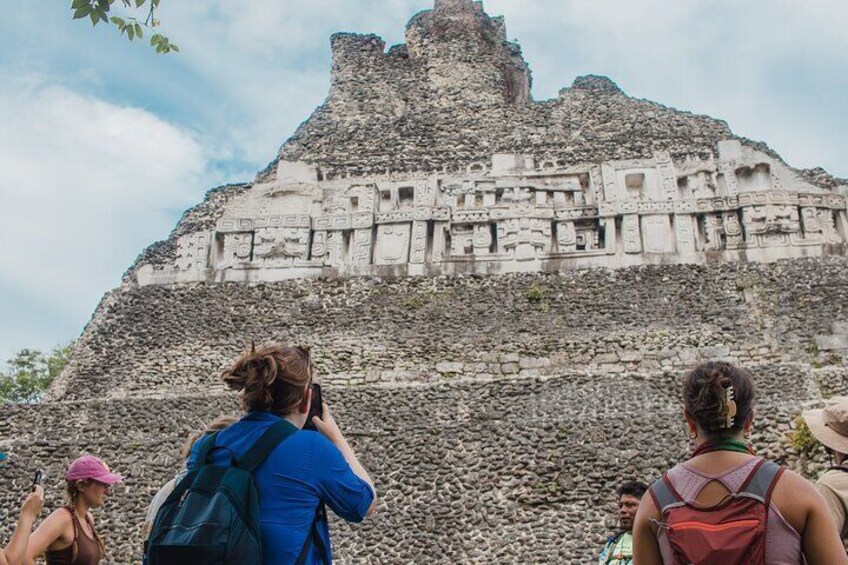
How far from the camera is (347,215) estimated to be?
67.1 ft

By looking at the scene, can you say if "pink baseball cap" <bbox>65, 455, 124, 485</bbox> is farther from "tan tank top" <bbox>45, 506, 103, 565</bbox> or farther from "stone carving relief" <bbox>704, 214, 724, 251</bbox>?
"stone carving relief" <bbox>704, 214, 724, 251</bbox>

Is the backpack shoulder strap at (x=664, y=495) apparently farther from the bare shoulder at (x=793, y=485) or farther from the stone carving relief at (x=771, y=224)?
the stone carving relief at (x=771, y=224)

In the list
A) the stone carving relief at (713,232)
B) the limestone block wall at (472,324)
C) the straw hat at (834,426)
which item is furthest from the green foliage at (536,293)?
the straw hat at (834,426)

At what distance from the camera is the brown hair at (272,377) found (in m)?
3.84

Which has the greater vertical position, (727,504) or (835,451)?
(835,451)

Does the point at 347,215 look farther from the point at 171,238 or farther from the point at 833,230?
the point at 833,230

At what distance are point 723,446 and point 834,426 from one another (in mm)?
927

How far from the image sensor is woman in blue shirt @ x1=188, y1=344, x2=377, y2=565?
11.8 feet

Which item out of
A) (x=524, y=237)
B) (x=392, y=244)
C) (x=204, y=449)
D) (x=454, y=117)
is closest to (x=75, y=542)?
(x=204, y=449)

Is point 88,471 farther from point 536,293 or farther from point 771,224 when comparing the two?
point 771,224

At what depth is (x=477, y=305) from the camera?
18016 millimetres

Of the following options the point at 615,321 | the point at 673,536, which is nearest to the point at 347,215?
the point at 615,321

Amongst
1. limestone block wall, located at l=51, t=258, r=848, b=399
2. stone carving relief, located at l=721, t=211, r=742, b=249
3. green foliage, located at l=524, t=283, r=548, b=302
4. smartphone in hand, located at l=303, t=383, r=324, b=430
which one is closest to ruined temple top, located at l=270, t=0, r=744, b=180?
stone carving relief, located at l=721, t=211, r=742, b=249

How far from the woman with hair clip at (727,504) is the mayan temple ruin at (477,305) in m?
7.84
